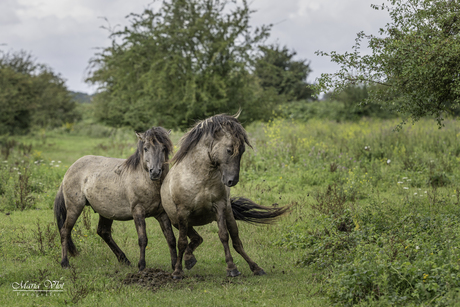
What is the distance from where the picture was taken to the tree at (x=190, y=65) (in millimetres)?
17906

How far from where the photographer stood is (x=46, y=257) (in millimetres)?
6473

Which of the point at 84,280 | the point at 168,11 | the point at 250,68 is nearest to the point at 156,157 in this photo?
the point at 84,280

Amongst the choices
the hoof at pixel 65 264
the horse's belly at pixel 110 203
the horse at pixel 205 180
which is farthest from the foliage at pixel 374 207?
the hoof at pixel 65 264

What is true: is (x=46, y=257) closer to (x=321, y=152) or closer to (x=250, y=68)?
(x=321, y=152)

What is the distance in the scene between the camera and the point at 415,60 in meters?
6.18

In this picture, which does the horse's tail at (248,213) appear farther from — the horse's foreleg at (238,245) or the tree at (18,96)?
the tree at (18,96)

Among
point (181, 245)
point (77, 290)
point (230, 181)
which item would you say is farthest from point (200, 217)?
point (77, 290)

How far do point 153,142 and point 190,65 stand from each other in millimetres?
13193

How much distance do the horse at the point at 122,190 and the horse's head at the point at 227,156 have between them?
2.77 feet

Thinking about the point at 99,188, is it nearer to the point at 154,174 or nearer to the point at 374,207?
the point at 154,174

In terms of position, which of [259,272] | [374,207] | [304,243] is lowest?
[259,272]

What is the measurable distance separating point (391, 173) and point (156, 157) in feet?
26.8

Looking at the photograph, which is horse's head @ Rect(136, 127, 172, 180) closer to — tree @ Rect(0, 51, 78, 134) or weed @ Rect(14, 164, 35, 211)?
weed @ Rect(14, 164, 35, 211)

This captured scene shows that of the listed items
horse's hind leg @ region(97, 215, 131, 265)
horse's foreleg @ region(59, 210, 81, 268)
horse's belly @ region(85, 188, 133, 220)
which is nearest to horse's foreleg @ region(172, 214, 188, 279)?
horse's belly @ region(85, 188, 133, 220)
